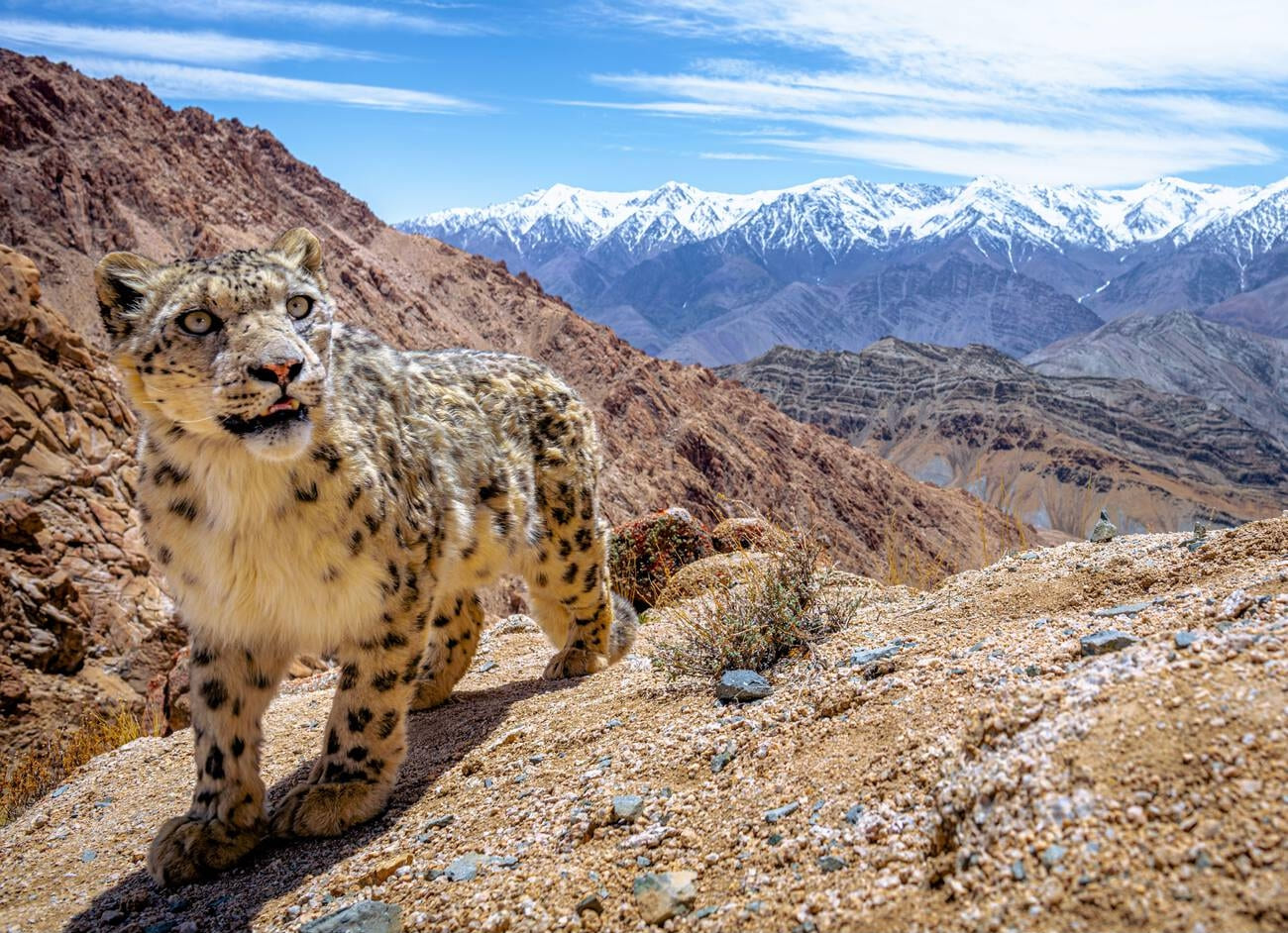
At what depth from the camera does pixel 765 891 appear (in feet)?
10.0

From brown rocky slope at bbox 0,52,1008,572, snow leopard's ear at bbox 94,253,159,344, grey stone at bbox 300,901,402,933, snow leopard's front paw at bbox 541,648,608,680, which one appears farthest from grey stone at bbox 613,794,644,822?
brown rocky slope at bbox 0,52,1008,572

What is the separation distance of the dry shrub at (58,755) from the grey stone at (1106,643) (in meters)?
7.89

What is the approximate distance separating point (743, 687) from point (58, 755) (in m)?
7.85

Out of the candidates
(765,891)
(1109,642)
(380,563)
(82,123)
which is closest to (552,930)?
(765,891)

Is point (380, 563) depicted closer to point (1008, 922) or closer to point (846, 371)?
point (1008, 922)

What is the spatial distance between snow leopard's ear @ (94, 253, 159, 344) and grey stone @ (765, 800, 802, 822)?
3.33m

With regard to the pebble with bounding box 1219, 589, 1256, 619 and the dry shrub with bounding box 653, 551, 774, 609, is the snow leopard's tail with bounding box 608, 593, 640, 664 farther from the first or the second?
the pebble with bounding box 1219, 589, 1256, 619

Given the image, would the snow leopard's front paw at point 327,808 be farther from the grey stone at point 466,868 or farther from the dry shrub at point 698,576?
the dry shrub at point 698,576

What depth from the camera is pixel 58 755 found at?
9.35m

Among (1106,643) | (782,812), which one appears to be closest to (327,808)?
(782,812)

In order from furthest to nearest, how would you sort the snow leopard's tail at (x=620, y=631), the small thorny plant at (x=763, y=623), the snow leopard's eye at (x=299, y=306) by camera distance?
the snow leopard's tail at (x=620, y=631)
the small thorny plant at (x=763, y=623)
the snow leopard's eye at (x=299, y=306)

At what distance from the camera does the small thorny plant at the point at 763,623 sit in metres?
5.43

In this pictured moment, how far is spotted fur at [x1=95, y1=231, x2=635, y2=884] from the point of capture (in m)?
3.98

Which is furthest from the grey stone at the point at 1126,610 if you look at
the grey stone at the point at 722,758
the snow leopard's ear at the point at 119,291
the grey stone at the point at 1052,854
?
the snow leopard's ear at the point at 119,291
